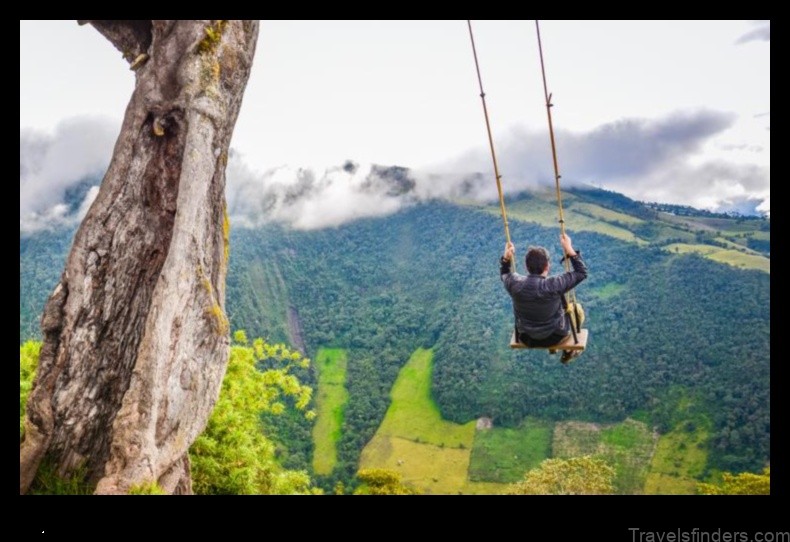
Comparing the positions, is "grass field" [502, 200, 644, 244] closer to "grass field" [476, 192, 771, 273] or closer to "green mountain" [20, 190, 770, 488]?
"grass field" [476, 192, 771, 273]

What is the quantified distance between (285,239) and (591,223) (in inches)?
2402

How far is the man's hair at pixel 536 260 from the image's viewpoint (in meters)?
7.41

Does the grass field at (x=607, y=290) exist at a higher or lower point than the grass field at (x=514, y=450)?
higher

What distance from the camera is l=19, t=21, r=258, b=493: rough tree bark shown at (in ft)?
23.7

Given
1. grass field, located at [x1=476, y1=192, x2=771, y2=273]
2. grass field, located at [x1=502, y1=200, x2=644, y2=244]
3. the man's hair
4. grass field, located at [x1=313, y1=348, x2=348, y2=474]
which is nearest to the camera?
the man's hair

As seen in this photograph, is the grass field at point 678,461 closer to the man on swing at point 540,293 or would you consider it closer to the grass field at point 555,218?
the grass field at point 555,218

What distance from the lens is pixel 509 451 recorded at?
81.1 m

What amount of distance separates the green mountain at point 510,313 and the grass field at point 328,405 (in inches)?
43.7

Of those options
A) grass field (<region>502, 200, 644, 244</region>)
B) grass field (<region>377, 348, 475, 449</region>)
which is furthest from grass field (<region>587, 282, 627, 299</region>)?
grass field (<region>377, 348, 475, 449</region>)

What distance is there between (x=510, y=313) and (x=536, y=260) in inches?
3555

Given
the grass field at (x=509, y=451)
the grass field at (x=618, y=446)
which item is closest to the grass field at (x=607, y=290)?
the grass field at (x=618, y=446)

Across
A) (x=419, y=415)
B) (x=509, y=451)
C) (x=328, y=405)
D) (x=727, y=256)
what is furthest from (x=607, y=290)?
(x=328, y=405)

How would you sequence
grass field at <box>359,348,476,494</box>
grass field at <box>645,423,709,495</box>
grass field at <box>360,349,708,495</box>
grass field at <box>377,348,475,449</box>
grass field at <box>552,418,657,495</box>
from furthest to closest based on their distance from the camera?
grass field at <box>377,348,475,449</box>
grass field at <box>359,348,476,494</box>
grass field at <box>552,418,657,495</box>
grass field at <box>360,349,708,495</box>
grass field at <box>645,423,709,495</box>

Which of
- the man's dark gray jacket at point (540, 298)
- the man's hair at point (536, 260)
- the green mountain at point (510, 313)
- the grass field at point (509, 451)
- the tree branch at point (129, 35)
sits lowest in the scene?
the grass field at point (509, 451)
